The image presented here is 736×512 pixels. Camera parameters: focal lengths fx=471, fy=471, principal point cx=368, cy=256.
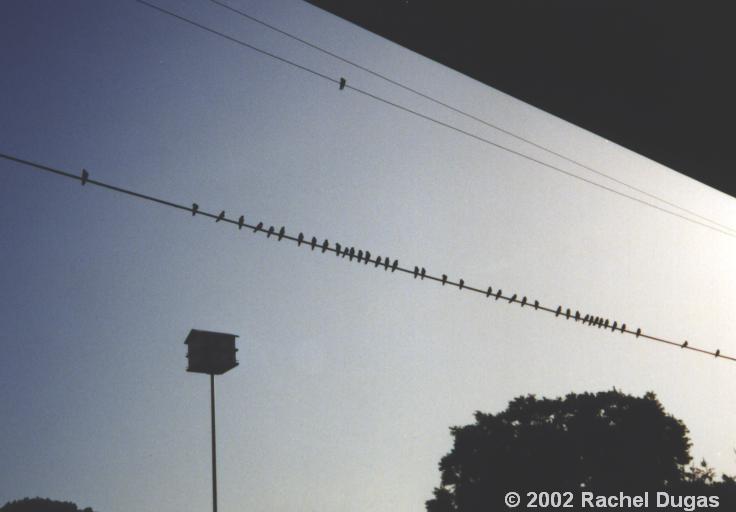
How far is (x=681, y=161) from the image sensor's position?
14.3ft

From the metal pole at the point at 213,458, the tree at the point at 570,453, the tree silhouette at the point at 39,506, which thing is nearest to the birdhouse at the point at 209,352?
the metal pole at the point at 213,458

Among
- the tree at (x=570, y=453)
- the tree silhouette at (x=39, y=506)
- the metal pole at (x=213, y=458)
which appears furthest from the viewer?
the tree silhouette at (x=39, y=506)

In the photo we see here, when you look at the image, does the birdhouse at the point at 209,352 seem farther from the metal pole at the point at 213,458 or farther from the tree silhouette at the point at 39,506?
the tree silhouette at the point at 39,506

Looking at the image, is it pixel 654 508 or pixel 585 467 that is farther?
pixel 585 467

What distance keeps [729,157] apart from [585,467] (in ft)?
78.7

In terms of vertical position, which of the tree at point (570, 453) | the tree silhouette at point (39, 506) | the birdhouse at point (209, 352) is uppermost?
the birdhouse at point (209, 352)

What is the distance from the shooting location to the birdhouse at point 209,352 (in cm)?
1912

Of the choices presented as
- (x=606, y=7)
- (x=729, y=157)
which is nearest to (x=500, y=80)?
(x=606, y=7)

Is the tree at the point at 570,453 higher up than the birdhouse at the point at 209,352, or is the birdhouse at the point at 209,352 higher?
the birdhouse at the point at 209,352

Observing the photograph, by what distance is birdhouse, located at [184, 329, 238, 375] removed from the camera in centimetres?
1912

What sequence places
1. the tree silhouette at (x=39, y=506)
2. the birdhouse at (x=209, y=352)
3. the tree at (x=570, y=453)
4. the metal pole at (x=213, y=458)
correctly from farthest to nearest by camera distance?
the tree silhouette at (x=39, y=506) → the tree at (x=570, y=453) → the birdhouse at (x=209, y=352) → the metal pole at (x=213, y=458)

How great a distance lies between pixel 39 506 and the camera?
39.8 m

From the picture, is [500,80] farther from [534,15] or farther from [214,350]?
[214,350]

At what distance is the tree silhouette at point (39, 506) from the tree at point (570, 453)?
112ft
